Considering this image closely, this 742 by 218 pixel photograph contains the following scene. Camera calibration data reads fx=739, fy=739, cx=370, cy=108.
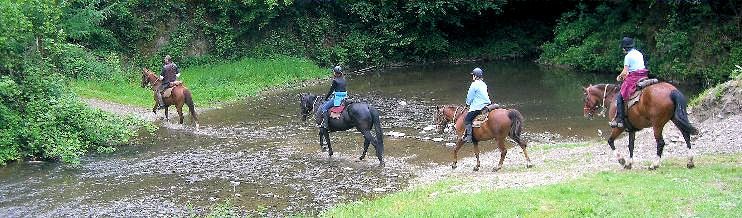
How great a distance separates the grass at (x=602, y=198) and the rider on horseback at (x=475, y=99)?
2584mm

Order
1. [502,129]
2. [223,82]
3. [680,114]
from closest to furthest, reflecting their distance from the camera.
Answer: [680,114] → [502,129] → [223,82]

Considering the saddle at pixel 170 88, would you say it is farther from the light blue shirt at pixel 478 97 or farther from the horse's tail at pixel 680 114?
the horse's tail at pixel 680 114

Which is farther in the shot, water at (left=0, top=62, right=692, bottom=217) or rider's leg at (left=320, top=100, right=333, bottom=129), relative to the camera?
rider's leg at (left=320, top=100, right=333, bottom=129)

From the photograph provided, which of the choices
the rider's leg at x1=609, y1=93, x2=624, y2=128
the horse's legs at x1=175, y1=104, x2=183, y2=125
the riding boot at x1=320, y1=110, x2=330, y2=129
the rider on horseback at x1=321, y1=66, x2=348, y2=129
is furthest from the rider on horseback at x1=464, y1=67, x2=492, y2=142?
the horse's legs at x1=175, y1=104, x2=183, y2=125

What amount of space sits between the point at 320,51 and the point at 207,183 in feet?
85.3

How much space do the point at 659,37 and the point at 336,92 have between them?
2206cm

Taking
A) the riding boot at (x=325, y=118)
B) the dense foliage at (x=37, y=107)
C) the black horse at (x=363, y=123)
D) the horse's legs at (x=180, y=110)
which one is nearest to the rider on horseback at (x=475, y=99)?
the black horse at (x=363, y=123)

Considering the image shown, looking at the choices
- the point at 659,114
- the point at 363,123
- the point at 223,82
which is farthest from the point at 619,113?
the point at 223,82

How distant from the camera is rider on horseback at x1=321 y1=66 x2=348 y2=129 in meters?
19.4

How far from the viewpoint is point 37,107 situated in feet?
68.4

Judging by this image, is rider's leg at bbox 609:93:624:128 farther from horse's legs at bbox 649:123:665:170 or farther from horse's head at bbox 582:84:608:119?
horse's head at bbox 582:84:608:119

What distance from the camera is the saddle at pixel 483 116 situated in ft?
55.6

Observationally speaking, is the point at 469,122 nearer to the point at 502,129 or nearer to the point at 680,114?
the point at 502,129

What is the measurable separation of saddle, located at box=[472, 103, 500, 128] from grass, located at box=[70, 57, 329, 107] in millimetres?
16509
